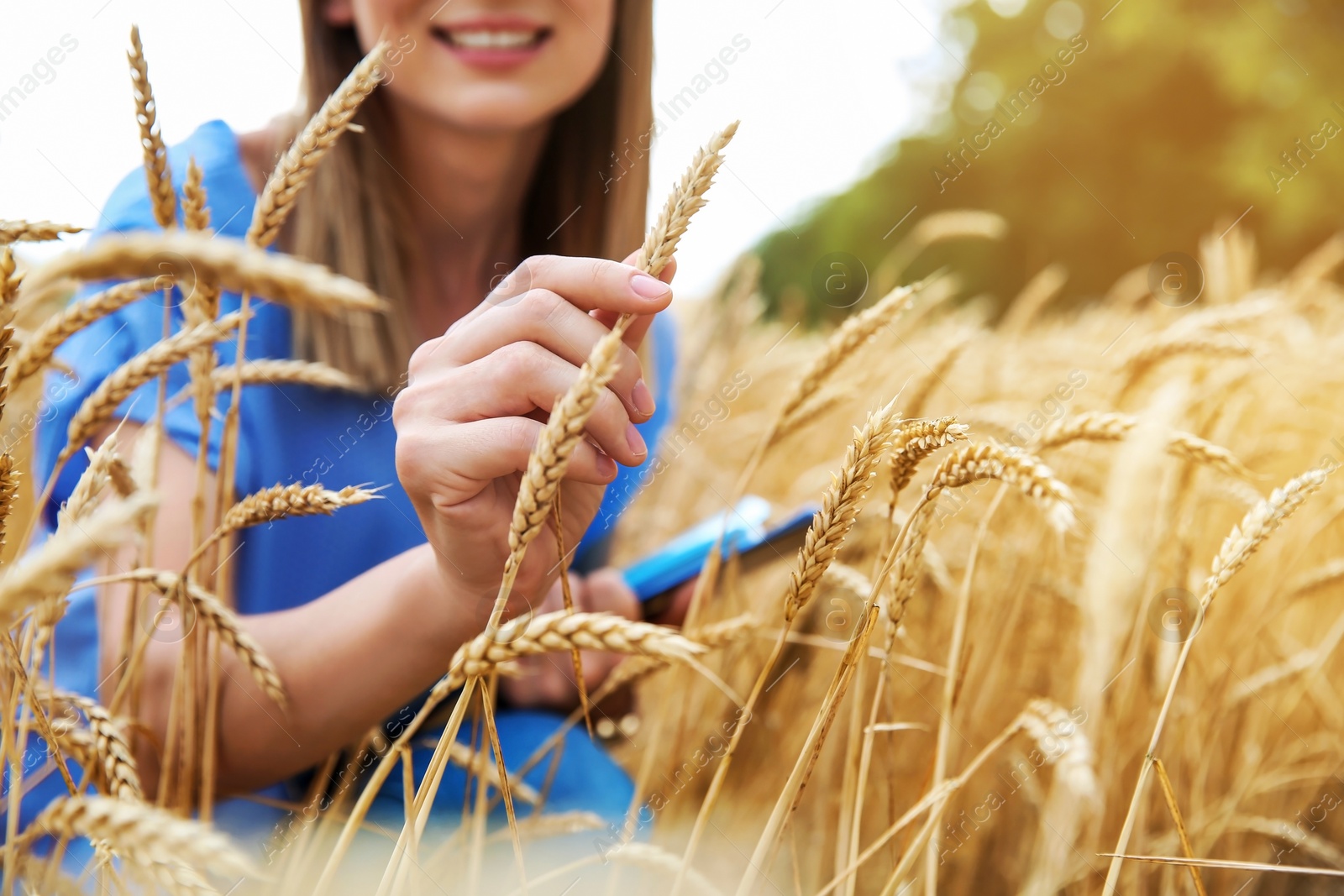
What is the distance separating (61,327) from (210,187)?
1.97 ft

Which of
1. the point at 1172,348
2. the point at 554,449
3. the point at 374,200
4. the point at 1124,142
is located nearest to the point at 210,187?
the point at 374,200

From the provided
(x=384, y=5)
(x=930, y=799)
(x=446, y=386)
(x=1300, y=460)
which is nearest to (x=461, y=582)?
(x=446, y=386)

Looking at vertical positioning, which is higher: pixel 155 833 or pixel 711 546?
pixel 155 833

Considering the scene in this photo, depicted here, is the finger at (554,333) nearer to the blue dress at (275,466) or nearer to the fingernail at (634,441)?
the fingernail at (634,441)

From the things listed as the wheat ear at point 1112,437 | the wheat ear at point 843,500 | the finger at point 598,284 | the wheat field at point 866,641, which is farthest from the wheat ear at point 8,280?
the wheat ear at point 1112,437

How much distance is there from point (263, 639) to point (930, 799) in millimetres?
495

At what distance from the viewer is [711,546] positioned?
96 cm

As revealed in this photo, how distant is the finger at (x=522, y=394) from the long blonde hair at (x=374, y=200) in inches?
18.5

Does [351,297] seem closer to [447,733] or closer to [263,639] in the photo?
[447,733]

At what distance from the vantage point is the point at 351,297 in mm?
185

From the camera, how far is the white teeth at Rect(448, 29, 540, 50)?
2.94ft

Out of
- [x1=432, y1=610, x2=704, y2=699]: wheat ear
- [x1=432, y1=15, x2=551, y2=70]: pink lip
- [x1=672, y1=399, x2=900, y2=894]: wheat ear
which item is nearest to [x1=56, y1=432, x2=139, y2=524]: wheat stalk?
[x1=432, y1=610, x2=704, y2=699]: wheat ear

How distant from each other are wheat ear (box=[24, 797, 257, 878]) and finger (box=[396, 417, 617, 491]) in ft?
0.74

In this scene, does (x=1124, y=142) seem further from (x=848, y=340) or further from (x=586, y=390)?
(x=586, y=390)
